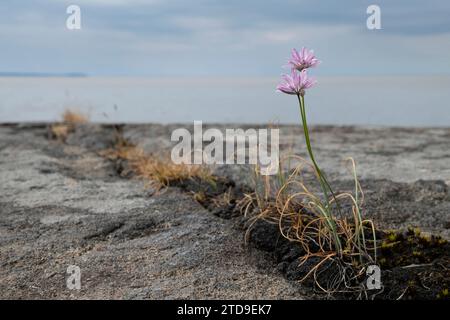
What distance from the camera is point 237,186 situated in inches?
116

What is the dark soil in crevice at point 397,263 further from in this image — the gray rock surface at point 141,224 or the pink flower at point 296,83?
the pink flower at point 296,83

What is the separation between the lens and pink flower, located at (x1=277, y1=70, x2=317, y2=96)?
1661mm

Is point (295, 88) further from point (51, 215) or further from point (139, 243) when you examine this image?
point (51, 215)

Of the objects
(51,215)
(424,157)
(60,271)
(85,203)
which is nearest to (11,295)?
(60,271)

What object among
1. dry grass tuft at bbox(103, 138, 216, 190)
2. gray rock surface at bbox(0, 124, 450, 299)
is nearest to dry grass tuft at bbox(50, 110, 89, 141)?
gray rock surface at bbox(0, 124, 450, 299)

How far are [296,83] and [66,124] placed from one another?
441 cm

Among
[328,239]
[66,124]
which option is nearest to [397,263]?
[328,239]

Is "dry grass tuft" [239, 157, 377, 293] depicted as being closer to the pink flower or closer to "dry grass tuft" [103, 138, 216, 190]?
the pink flower

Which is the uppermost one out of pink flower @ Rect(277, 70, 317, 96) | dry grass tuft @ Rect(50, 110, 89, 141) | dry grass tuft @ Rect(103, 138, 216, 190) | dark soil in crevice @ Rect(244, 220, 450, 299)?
pink flower @ Rect(277, 70, 317, 96)

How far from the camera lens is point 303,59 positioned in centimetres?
168

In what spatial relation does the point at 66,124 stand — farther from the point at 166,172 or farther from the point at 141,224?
the point at 141,224

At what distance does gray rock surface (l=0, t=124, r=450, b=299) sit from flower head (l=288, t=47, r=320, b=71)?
685 mm

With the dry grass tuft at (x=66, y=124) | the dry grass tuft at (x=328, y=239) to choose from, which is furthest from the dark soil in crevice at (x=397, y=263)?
the dry grass tuft at (x=66, y=124)

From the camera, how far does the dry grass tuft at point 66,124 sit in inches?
203
